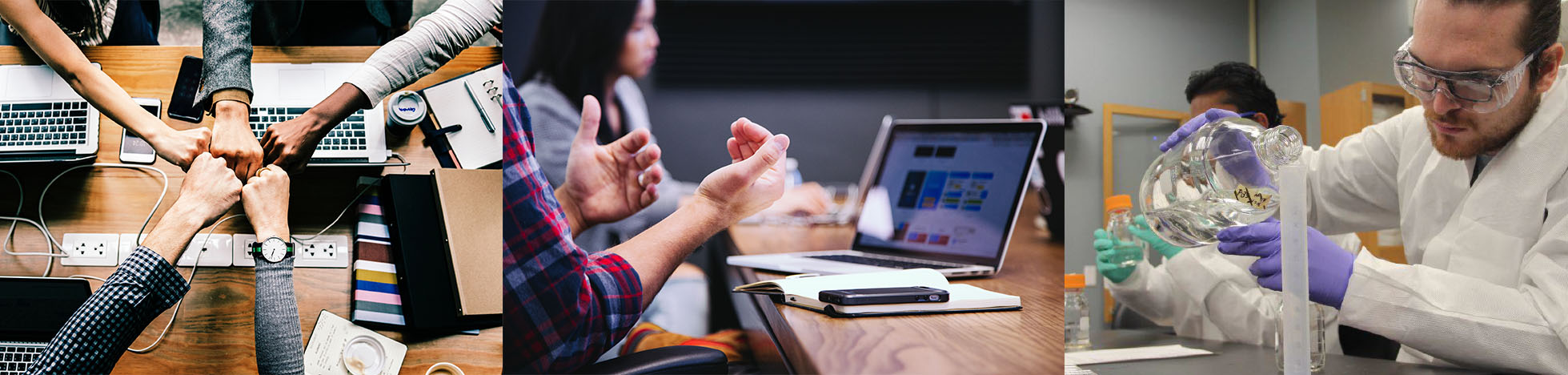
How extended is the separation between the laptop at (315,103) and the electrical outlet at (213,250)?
278 mm

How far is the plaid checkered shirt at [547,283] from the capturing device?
1.73m

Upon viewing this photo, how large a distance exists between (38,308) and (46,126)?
0.45m

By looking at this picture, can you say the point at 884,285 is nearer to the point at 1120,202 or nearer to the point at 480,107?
the point at 1120,202

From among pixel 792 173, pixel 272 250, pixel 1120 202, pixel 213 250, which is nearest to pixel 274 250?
pixel 272 250

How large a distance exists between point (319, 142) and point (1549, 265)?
2774 mm

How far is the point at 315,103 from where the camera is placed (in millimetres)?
1976

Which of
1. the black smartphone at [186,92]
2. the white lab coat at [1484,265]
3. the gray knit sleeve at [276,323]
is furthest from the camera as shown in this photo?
the black smartphone at [186,92]

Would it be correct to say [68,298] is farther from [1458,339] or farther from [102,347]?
[1458,339]

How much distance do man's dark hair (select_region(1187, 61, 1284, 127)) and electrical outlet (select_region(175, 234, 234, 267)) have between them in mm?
2602

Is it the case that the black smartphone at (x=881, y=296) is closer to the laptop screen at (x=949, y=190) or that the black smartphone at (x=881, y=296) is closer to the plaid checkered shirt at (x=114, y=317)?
the laptop screen at (x=949, y=190)

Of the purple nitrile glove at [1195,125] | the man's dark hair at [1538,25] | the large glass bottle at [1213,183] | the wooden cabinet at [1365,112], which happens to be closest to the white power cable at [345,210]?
the large glass bottle at [1213,183]

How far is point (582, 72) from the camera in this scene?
1.79m

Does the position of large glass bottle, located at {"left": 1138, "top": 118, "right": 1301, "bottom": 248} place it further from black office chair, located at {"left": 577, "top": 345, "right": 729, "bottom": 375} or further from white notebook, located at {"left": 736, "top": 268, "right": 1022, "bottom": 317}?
black office chair, located at {"left": 577, "top": 345, "right": 729, "bottom": 375}

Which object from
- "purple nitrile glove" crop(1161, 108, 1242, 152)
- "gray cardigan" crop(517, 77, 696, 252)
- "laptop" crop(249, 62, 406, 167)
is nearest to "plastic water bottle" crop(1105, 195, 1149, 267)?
"purple nitrile glove" crop(1161, 108, 1242, 152)
